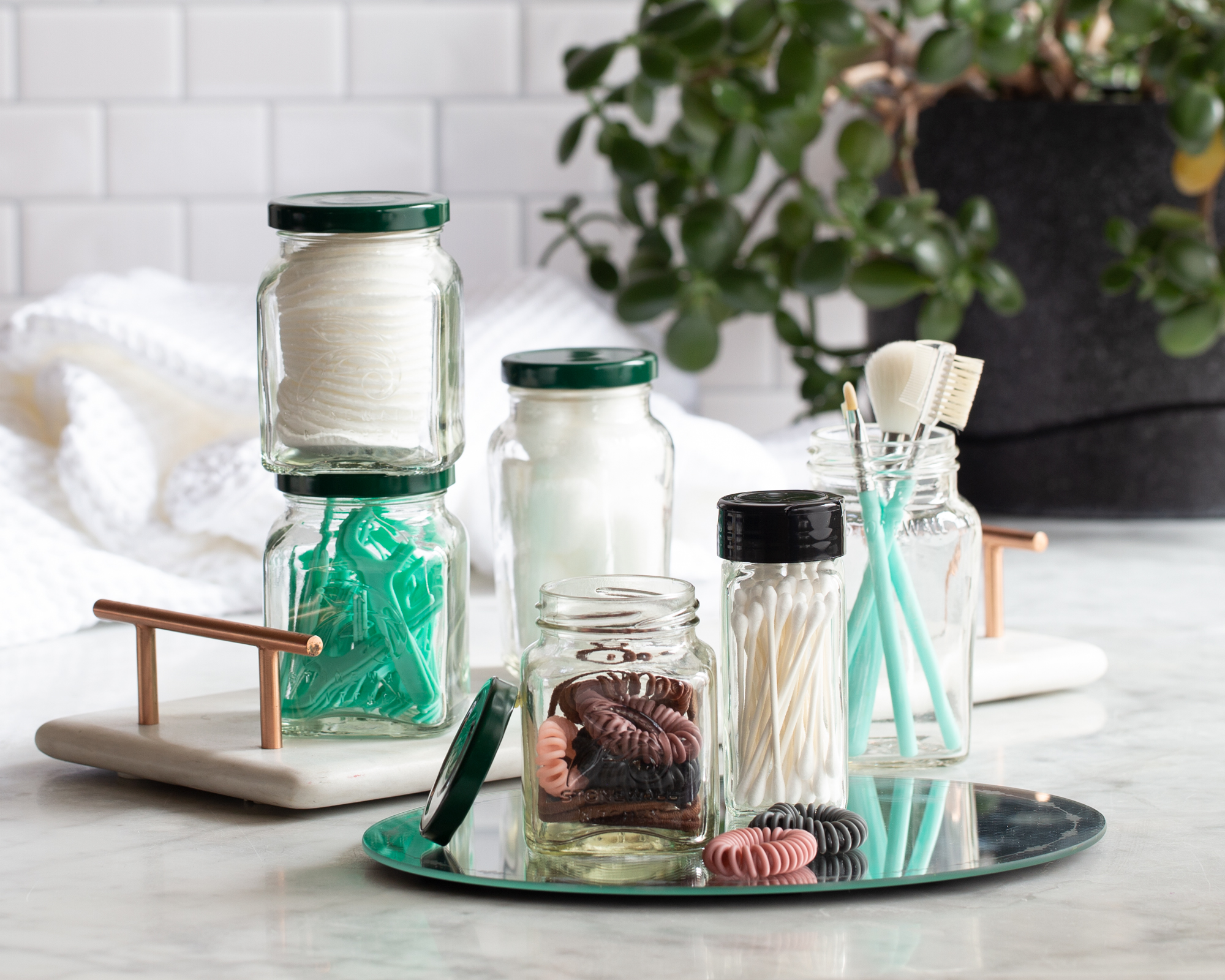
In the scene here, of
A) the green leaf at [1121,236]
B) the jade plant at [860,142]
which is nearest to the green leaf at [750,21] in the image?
the jade plant at [860,142]

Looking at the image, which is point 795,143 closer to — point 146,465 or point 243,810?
point 146,465

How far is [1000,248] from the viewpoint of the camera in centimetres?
146

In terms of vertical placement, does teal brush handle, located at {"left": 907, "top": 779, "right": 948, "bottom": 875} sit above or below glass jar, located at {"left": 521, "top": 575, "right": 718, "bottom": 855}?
below

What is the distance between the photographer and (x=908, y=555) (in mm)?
780

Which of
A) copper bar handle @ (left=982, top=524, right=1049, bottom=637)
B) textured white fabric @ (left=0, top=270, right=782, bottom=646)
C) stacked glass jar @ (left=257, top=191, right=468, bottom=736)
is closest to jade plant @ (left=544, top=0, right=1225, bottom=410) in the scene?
textured white fabric @ (left=0, top=270, right=782, bottom=646)

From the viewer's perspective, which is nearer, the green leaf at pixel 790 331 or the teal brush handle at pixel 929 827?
the teal brush handle at pixel 929 827

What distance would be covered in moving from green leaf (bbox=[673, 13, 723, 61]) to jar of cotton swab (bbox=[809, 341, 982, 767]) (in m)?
0.64

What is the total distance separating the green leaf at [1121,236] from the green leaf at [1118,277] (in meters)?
0.01

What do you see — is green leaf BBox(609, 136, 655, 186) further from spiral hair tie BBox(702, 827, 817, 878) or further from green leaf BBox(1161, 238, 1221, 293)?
spiral hair tie BBox(702, 827, 817, 878)

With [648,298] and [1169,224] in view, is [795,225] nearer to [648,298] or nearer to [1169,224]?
[648,298]

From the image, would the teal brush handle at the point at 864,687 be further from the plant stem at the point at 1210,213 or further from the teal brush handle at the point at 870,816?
the plant stem at the point at 1210,213

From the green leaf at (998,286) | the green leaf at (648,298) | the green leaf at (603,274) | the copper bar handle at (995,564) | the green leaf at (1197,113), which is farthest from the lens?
the green leaf at (603,274)

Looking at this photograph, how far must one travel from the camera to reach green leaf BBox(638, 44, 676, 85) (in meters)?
1.34

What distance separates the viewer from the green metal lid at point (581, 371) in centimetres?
86
